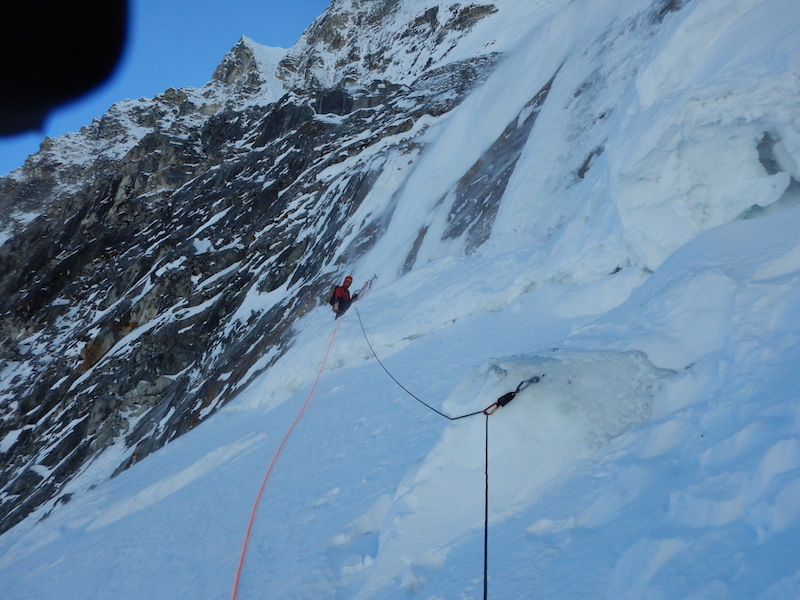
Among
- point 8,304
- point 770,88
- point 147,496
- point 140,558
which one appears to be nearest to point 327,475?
point 140,558

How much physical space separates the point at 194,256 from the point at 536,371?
27.5 meters

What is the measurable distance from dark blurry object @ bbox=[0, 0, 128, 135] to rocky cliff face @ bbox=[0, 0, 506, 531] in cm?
886

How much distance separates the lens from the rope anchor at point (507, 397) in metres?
3.40

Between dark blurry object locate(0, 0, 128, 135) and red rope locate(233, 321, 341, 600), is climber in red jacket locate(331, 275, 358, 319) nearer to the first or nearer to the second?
red rope locate(233, 321, 341, 600)

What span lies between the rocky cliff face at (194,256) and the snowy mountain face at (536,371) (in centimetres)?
41

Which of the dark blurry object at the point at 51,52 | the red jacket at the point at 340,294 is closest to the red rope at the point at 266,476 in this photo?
the red jacket at the point at 340,294

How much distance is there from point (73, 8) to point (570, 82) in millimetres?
13270

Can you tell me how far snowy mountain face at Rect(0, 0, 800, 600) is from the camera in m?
2.50

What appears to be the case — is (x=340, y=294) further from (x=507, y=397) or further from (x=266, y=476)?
(x=507, y=397)

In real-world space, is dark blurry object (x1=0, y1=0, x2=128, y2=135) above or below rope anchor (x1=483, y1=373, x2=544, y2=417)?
above

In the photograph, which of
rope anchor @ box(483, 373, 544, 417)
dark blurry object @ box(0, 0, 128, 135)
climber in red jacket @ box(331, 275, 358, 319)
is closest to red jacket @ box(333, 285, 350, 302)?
climber in red jacket @ box(331, 275, 358, 319)

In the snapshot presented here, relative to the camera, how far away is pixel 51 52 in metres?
14.7

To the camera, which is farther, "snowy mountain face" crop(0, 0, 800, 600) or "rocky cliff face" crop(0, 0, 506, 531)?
"rocky cliff face" crop(0, 0, 506, 531)

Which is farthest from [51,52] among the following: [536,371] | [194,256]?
[536,371]
